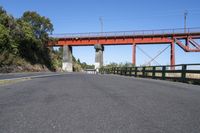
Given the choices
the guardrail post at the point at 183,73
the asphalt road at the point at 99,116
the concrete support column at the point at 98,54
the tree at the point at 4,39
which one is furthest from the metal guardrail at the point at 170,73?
the concrete support column at the point at 98,54

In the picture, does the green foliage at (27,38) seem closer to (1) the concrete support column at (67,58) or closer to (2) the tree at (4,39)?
(2) the tree at (4,39)

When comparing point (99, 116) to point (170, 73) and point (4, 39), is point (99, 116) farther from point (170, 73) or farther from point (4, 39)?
point (4, 39)

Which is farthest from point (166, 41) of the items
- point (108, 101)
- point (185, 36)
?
point (108, 101)

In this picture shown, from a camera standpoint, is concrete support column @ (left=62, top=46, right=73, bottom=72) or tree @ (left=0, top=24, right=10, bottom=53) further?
concrete support column @ (left=62, top=46, right=73, bottom=72)

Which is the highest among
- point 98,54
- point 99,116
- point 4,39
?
point 4,39

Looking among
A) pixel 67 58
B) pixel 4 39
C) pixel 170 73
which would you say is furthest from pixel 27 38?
pixel 170 73

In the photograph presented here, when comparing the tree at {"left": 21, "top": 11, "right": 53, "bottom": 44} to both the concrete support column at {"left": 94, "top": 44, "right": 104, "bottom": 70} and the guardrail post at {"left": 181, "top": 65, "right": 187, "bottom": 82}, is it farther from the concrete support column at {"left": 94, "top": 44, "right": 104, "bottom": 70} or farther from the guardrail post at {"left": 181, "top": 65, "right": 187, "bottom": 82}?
the guardrail post at {"left": 181, "top": 65, "right": 187, "bottom": 82}

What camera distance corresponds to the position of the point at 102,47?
250 feet

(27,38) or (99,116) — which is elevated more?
(27,38)

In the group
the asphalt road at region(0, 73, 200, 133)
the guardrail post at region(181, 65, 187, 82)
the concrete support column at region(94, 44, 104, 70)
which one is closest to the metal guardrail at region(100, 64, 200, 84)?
the guardrail post at region(181, 65, 187, 82)

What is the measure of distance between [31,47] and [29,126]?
6500cm

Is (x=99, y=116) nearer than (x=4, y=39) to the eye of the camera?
Yes

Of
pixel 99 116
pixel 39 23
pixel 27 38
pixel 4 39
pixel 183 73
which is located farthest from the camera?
pixel 39 23

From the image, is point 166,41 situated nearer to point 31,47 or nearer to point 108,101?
point 31,47
